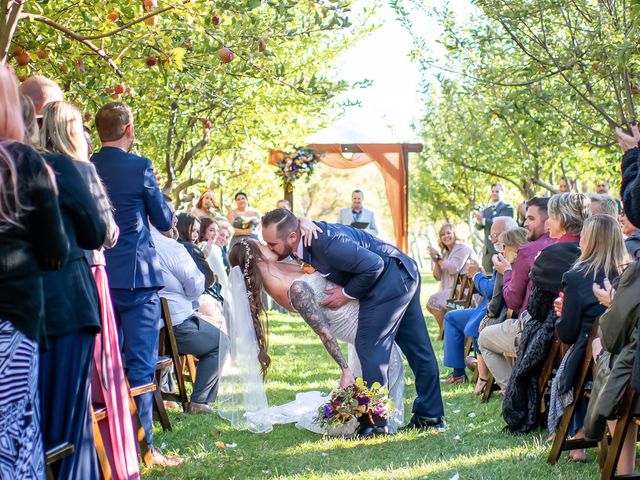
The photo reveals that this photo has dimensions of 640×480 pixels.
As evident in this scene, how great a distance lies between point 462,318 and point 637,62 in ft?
9.77

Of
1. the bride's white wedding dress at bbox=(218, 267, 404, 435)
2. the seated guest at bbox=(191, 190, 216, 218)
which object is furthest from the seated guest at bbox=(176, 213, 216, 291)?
the seated guest at bbox=(191, 190, 216, 218)

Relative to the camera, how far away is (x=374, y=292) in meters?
6.44

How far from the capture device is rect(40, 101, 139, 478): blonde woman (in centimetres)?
374

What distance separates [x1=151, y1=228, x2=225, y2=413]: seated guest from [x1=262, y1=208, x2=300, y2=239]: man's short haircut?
1.40 metres

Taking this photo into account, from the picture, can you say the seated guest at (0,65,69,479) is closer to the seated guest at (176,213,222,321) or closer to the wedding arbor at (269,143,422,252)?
the seated guest at (176,213,222,321)

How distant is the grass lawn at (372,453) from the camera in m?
5.38

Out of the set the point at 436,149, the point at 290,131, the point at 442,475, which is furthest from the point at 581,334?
the point at 436,149

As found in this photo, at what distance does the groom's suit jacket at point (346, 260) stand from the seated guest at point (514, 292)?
0.93m

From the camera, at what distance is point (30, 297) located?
3238 mm

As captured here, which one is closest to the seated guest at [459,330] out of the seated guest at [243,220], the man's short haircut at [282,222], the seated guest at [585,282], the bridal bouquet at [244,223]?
the man's short haircut at [282,222]

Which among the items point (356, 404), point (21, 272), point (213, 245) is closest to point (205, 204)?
point (213, 245)

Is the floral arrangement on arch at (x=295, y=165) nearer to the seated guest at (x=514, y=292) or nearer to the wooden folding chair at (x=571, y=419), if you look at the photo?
the seated guest at (x=514, y=292)

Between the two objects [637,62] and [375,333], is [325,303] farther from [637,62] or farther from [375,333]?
[637,62]

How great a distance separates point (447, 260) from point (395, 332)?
19.8 ft
